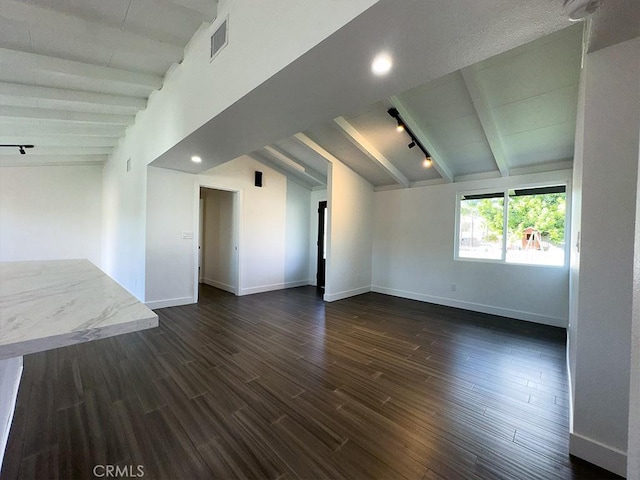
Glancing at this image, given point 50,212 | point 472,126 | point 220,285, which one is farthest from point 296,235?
point 50,212

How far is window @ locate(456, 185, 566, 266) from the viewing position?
393cm

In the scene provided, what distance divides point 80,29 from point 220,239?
4.30m

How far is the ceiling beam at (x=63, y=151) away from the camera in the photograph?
17.7 ft

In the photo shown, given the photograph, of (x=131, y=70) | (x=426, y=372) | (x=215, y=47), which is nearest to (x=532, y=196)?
(x=426, y=372)

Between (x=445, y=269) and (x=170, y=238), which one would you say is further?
(x=445, y=269)

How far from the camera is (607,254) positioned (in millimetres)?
1468

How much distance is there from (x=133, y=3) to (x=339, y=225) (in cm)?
384

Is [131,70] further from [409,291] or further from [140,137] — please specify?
[409,291]

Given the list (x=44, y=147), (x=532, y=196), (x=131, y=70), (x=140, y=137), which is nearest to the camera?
(x=131, y=70)

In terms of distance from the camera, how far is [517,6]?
48.7 inches

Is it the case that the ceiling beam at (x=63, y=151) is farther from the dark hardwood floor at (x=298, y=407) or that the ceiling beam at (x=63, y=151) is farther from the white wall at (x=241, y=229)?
the dark hardwood floor at (x=298, y=407)

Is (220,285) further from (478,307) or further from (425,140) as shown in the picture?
(478,307)

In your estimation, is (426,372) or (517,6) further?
(426,372)

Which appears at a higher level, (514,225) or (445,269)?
(514,225)
